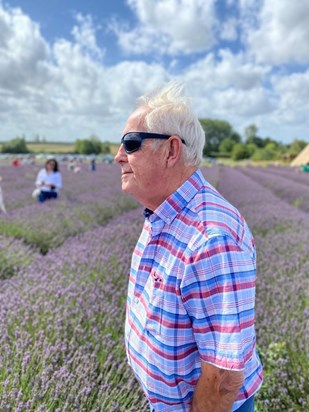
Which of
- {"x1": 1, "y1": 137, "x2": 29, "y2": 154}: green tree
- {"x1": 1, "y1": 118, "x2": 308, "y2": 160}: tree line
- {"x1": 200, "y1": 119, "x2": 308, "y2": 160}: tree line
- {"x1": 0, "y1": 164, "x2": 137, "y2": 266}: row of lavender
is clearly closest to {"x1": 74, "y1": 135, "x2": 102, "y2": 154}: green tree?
{"x1": 1, "y1": 118, "x2": 308, "y2": 160}: tree line

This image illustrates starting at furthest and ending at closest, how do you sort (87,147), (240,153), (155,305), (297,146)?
(87,147) < (240,153) < (297,146) < (155,305)

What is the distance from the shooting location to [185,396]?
1.19 m

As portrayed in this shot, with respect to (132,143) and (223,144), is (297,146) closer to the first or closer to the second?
(223,144)

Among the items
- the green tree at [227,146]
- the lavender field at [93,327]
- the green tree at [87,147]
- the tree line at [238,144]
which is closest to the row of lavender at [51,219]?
the lavender field at [93,327]

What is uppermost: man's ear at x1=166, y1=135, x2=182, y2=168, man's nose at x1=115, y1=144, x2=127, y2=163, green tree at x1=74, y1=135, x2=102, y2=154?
man's ear at x1=166, y1=135, x2=182, y2=168

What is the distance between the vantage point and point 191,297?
1.04 m

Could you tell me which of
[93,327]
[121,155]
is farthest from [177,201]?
[93,327]

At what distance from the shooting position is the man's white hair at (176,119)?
3.79ft

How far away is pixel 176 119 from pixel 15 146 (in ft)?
351

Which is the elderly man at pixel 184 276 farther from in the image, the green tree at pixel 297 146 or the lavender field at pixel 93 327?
the green tree at pixel 297 146

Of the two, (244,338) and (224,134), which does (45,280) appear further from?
(224,134)

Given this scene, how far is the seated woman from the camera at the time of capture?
734cm

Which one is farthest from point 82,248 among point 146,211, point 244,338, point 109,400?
point 244,338

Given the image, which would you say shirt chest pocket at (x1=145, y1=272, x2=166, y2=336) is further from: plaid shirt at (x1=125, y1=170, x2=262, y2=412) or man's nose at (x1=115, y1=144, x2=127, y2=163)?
man's nose at (x1=115, y1=144, x2=127, y2=163)
